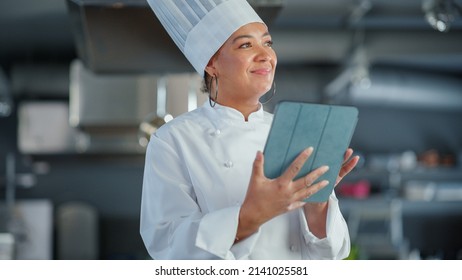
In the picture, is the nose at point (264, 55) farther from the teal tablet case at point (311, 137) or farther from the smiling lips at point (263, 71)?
the teal tablet case at point (311, 137)

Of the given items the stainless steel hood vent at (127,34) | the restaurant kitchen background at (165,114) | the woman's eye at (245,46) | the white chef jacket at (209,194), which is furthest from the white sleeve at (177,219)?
the restaurant kitchen background at (165,114)

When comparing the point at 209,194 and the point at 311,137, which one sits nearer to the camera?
the point at 311,137

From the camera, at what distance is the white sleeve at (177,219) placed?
1123 millimetres

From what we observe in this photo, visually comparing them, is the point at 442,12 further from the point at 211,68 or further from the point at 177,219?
the point at 177,219

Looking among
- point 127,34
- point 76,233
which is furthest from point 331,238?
point 76,233

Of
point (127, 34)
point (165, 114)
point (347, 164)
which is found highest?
point (347, 164)

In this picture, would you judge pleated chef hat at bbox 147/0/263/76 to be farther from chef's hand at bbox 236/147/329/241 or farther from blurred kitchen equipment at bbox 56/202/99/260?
blurred kitchen equipment at bbox 56/202/99/260

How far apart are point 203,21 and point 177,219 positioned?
0.35 m

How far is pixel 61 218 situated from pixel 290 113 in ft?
16.1

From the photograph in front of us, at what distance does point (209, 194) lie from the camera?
47.8 inches

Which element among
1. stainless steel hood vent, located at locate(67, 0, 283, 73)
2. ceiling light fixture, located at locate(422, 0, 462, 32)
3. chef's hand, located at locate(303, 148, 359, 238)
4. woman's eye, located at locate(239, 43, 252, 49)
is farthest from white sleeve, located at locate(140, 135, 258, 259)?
ceiling light fixture, located at locate(422, 0, 462, 32)

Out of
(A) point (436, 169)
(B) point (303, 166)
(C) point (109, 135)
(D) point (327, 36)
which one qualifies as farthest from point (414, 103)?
(B) point (303, 166)

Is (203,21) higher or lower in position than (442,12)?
higher

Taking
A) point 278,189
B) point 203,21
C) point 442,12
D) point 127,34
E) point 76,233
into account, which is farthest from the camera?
point 76,233
